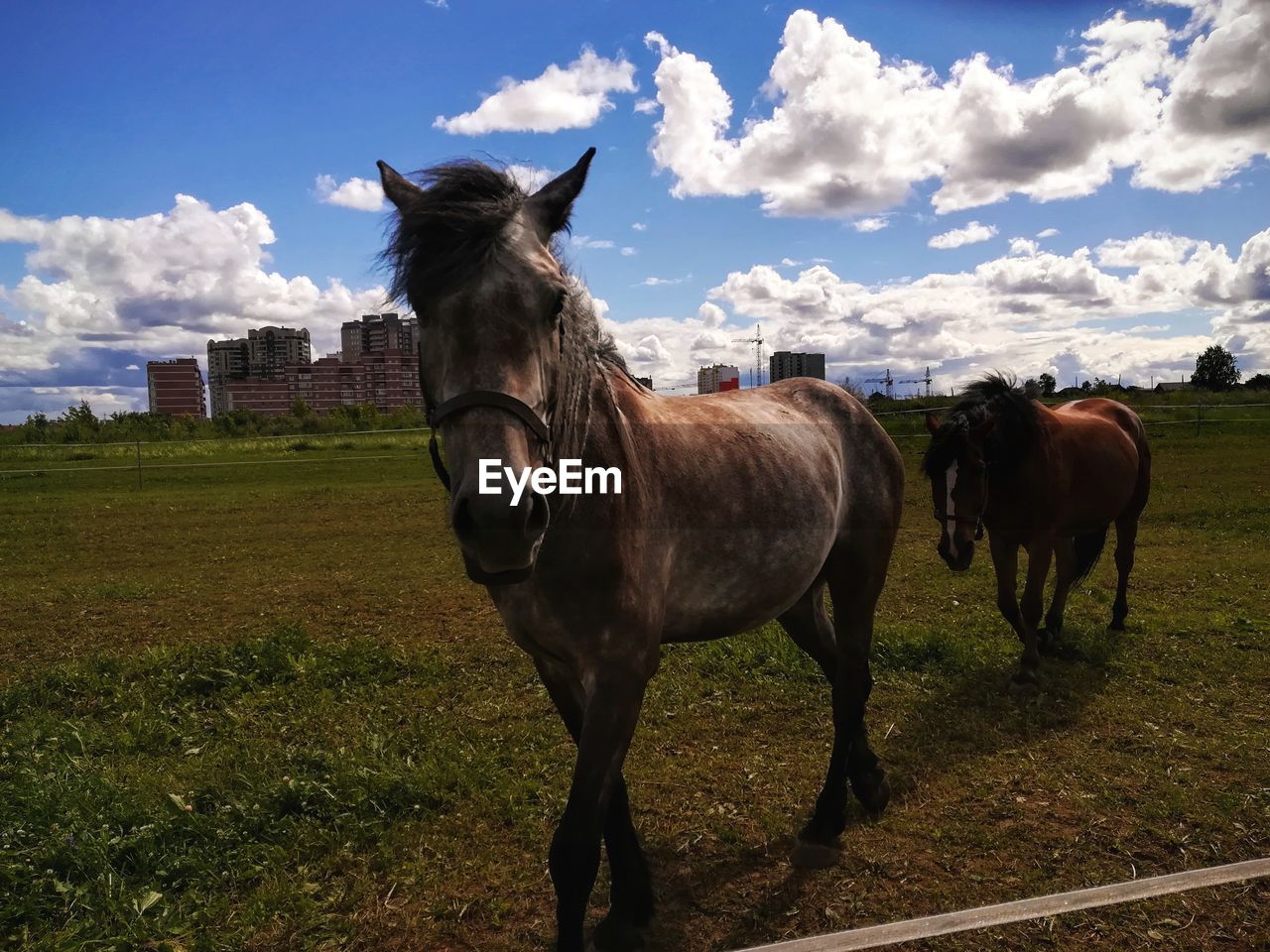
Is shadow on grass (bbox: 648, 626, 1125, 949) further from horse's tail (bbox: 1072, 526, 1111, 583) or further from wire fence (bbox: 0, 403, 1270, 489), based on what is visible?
wire fence (bbox: 0, 403, 1270, 489)

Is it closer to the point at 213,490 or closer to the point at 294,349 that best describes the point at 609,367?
the point at 213,490

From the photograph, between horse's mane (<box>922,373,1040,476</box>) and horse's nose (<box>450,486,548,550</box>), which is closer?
horse's nose (<box>450,486,548,550</box>)

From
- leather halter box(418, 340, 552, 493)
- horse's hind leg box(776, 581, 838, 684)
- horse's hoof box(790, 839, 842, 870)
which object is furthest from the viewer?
horse's hind leg box(776, 581, 838, 684)

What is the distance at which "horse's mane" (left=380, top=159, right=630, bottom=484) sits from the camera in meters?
2.02

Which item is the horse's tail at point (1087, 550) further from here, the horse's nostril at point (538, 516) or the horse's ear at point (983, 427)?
the horse's nostril at point (538, 516)

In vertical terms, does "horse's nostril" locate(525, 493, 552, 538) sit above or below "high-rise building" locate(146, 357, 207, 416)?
below

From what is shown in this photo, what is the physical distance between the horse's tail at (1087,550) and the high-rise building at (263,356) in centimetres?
13404

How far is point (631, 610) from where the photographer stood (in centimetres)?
242

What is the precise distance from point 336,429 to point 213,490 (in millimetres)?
13120

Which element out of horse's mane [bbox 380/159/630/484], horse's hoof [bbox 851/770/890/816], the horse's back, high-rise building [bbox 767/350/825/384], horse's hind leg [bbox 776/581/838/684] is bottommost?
horse's hoof [bbox 851/770/890/816]

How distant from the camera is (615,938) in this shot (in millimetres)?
2855

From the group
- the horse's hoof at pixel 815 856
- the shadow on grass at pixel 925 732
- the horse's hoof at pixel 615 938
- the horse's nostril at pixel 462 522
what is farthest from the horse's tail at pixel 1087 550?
the horse's nostril at pixel 462 522

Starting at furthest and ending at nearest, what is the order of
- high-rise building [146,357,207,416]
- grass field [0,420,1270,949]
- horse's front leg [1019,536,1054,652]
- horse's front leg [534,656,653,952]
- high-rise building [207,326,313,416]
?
high-rise building [207,326,313,416], high-rise building [146,357,207,416], horse's front leg [1019,536,1054,652], grass field [0,420,1270,949], horse's front leg [534,656,653,952]

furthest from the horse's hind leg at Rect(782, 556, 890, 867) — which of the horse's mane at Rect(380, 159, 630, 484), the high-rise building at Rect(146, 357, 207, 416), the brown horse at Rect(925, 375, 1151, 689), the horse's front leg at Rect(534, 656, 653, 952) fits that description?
the high-rise building at Rect(146, 357, 207, 416)
